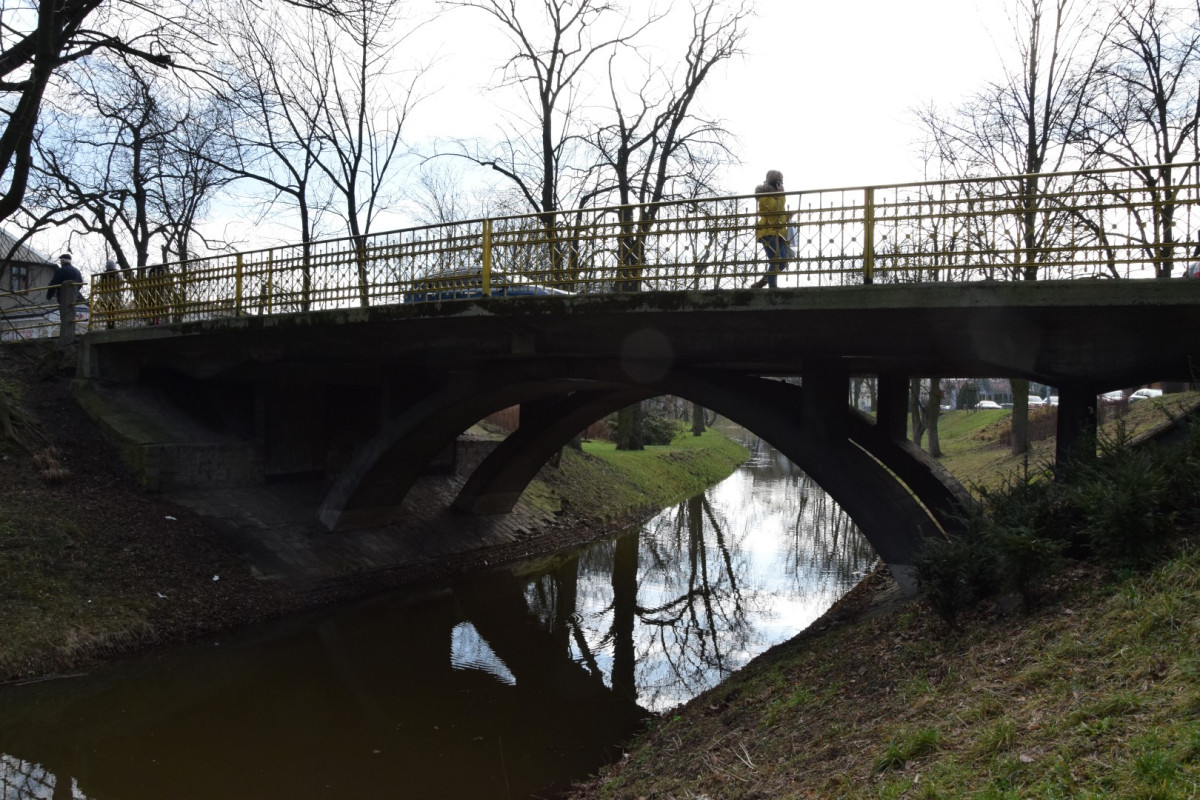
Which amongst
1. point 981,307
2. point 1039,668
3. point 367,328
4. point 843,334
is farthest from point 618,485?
point 1039,668

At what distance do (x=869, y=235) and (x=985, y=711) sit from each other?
456 cm

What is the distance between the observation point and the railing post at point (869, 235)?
25.0ft

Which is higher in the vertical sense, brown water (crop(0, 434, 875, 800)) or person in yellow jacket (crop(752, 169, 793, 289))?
person in yellow jacket (crop(752, 169, 793, 289))

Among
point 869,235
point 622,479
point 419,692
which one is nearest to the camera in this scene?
point 869,235

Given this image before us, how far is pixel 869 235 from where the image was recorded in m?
7.72

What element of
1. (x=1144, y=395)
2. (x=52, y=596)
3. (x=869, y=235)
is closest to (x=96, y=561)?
(x=52, y=596)

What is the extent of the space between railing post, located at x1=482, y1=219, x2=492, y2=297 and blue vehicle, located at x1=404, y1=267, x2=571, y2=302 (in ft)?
0.13

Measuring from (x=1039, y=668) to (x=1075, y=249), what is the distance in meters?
3.91

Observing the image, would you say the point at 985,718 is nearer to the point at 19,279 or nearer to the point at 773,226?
the point at 773,226

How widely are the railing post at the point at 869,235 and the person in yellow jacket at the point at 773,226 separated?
681 millimetres

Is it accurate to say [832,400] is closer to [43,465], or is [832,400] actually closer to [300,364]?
[300,364]

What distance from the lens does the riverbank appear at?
30.4ft

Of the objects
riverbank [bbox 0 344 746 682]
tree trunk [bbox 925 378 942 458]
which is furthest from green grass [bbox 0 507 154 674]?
tree trunk [bbox 925 378 942 458]

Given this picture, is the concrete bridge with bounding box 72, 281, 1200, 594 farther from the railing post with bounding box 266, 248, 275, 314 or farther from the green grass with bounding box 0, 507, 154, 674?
the green grass with bounding box 0, 507, 154, 674
